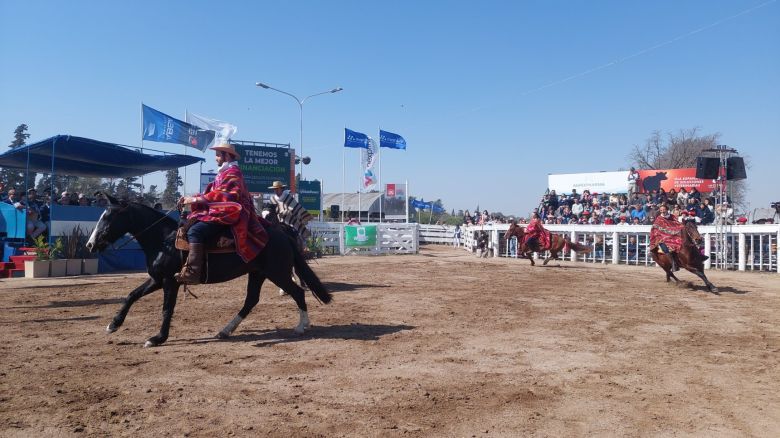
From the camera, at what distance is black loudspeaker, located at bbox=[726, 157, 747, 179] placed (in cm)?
1870

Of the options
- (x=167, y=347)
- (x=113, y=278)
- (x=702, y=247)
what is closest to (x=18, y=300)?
(x=113, y=278)

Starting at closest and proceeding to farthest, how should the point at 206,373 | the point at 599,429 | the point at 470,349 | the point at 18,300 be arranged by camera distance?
the point at 599,429 → the point at 206,373 → the point at 470,349 → the point at 18,300

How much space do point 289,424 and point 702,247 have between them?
768 inches

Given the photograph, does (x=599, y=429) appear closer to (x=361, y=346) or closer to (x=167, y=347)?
(x=361, y=346)

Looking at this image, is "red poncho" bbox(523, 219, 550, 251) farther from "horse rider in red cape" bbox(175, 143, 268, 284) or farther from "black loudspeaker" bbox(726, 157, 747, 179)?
"horse rider in red cape" bbox(175, 143, 268, 284)

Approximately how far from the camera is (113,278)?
14.8 meters

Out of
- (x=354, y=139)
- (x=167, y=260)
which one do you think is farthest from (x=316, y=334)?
(x=354, y=139)

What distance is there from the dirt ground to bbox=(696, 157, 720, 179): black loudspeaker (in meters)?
9.62

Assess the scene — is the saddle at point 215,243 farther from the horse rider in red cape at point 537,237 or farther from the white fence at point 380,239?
the white fence at point 380,239

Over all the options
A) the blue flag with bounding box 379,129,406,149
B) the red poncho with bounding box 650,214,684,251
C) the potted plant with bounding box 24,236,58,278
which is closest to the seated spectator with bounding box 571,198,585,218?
the blue flag with bounding box 379,129,406,149

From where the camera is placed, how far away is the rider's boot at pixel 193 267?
21.9 ft

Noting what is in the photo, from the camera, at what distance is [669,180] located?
31.3m

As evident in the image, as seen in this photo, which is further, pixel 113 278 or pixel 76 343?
pixel 113 278

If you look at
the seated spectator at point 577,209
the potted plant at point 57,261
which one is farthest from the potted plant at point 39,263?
the seated spectator at point 577,209
